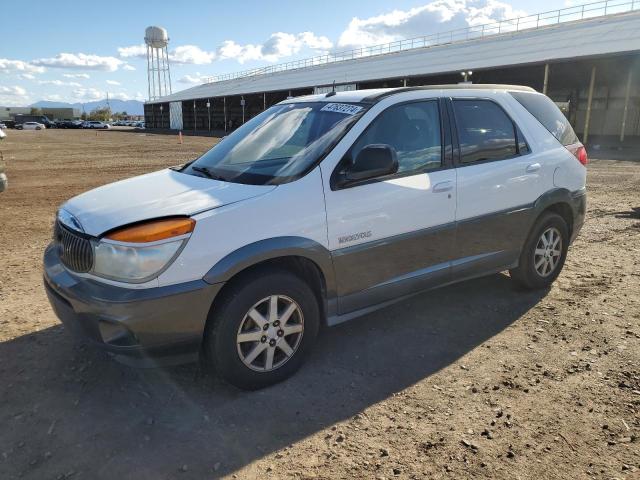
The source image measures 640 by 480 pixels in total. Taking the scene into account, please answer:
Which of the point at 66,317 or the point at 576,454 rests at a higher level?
the point at 66,317

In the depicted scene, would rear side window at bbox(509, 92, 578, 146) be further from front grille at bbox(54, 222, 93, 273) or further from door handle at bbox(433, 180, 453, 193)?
front grille at bbox(54, 222, 93, 273)

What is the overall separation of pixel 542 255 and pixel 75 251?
13.3 ft

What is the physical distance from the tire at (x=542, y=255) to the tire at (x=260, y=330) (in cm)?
239

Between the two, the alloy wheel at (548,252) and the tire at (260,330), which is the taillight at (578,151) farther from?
the tire at (260,330)

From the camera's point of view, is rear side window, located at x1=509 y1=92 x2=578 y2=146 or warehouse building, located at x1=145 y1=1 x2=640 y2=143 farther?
warehouse building, located at x1=145 y1=1 x2=640 y2=143

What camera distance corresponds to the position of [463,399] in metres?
3.21

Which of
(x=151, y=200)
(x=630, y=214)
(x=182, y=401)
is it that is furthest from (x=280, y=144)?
(x=630, y=214)

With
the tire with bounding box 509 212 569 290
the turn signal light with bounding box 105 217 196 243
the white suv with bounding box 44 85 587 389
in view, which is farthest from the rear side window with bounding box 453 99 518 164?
the turn signal light with bounding box 105 217 196 243

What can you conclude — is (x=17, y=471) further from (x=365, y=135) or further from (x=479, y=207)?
(x=479, y=207)

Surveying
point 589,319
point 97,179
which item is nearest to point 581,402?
point 589,319

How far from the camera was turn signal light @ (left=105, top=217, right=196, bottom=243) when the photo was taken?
2824mm

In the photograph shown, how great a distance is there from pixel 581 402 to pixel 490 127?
2313 millimetres

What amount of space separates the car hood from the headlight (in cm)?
8

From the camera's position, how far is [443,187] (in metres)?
3.90
